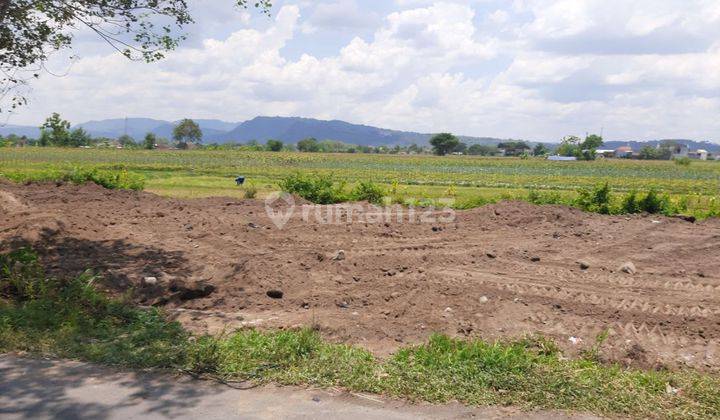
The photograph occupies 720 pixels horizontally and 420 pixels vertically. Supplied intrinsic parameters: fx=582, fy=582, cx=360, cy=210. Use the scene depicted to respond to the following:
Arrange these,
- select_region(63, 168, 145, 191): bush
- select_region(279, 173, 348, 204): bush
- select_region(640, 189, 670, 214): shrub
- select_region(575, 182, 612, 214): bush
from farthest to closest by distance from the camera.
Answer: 1. select_region(63, 168, 145, 191): bush
2. select_region(279, 173, 348, 204): bush
3. select_region(575, 182, 612, 214): bush
4. select_region(640, 189, 670, 214): shrub

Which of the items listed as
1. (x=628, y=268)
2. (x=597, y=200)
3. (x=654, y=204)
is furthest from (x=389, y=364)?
(x=654, y=204)

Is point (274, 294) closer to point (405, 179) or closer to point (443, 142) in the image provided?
point (405, 179)

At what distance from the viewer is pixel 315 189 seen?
49.5 feet

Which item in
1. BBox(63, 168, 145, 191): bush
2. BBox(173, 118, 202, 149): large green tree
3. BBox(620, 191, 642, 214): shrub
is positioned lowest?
BBox(620, 191, 642, 214): shrub

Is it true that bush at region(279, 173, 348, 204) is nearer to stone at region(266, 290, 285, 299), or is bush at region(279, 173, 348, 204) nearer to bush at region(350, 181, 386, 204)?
bush at region(350, 181, 386, 204)

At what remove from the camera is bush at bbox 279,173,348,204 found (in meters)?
14.9

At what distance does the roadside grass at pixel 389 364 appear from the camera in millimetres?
4504

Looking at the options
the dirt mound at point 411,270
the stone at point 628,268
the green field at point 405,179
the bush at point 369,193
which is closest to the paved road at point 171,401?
the dirt mound at point 411,270

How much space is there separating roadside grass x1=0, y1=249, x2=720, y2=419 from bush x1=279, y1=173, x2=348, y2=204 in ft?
28.9

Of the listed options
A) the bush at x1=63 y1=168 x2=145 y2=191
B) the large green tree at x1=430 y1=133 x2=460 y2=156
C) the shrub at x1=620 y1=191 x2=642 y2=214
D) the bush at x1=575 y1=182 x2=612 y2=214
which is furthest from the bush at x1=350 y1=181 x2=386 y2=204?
the large green tree at x1=430 y1=133 x2=460 y2=156

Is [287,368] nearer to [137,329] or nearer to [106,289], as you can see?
[137,329]

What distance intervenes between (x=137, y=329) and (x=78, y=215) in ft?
19.7

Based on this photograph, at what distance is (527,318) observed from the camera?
21.9ft

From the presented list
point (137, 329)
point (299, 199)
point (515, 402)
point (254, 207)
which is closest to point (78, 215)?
point (254, 207)
